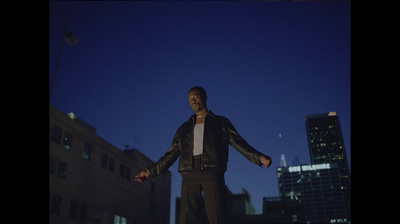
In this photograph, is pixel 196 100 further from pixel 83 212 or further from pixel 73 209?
pixel 83 212

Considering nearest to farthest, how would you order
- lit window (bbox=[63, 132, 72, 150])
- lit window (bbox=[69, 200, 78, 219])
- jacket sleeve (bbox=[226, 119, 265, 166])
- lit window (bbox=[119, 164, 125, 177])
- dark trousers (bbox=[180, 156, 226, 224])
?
dark trousers (bbox=[180, 156, 226, 224])
jacket sleeve (bbox=[226, 119, 265, 166])
lit window (bbox=[69, 200, 78, 219])
lit window (bbox=[63, 132, 72, 150])
lit window (bbox=[119, 164, 125, 177])

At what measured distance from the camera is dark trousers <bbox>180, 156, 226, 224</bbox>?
4.86 m

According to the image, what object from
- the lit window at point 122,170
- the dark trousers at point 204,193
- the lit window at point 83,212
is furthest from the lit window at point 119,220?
the dark trousers at point 204,193

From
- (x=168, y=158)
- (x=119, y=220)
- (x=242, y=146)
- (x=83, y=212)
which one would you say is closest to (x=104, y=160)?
(x=83, y=212)

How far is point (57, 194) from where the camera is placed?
22859 millimetres

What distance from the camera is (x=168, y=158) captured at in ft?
18.8

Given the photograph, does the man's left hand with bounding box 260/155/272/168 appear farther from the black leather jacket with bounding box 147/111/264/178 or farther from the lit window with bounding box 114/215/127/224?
the lit window with bounding box 114/215/127/224

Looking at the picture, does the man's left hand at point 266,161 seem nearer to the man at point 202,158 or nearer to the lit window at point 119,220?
the man at point 202,158

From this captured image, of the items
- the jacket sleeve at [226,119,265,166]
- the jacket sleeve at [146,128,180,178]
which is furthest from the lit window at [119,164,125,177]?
the jacket sleeve at [226,119,265,166]

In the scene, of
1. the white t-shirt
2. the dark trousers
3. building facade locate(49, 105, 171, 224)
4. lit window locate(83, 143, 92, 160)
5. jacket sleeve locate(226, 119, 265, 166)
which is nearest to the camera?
the dark trousers
